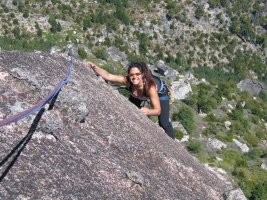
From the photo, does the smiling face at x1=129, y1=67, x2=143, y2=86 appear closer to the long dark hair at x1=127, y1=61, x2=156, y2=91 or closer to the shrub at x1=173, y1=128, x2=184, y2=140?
the long dark hair at x1=127, y1=61, x2=156, y2=91

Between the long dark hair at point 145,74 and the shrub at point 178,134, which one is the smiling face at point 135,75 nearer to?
the long dark hair at point 145,74

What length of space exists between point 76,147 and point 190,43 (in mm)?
85470

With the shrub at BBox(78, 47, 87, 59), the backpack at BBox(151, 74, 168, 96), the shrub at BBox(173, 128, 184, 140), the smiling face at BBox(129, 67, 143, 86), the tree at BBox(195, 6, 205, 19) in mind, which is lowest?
the shrub at BBox(78, 47, 87, 59)

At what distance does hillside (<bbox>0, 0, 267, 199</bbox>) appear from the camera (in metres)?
49.2

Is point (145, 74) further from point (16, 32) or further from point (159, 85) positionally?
point (16, 32)

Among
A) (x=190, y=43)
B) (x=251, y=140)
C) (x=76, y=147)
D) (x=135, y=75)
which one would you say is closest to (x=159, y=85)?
(x=135, y=75)

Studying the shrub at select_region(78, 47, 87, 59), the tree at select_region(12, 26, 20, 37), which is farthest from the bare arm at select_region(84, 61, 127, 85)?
the tree at select_region(12, 26, 20, 37)

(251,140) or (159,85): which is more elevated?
(159,85)

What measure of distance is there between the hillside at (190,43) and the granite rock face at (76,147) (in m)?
29.6

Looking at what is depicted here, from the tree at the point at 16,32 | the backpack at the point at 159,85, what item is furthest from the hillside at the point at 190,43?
the backpack at the point at 159,85

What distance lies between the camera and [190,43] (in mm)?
87000

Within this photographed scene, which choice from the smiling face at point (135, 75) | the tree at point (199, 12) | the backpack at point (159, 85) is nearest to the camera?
the smiling face at point (135, 75)

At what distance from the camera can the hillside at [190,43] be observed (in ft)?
161

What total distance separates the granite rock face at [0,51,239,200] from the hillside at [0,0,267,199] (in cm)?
2957
